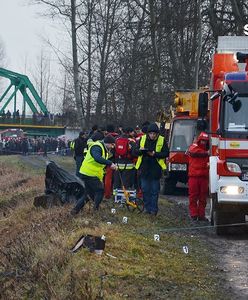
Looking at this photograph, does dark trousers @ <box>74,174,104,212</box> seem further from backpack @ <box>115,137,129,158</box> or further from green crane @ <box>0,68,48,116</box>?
green crane @ <box>0,68,48,116</box>

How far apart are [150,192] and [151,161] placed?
2.14 ft

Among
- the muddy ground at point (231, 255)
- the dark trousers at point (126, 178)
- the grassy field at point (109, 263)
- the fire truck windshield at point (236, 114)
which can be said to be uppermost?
the fire truck windshield at point (236, 114)

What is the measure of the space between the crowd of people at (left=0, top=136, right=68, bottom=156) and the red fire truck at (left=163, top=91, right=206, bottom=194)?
3496cm

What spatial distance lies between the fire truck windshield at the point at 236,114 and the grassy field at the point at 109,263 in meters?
2.05

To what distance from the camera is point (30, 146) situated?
6162cm

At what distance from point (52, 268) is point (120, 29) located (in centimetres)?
2796

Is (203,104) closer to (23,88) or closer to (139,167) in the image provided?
(139,167)

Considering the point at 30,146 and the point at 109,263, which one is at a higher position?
the point at 109,263

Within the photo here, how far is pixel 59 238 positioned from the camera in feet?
39.2

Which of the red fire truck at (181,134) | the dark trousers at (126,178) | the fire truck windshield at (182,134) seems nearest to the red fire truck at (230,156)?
the dark trousers at (126,178)

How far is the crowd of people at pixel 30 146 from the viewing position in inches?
2375

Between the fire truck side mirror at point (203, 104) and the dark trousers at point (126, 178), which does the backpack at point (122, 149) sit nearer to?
the dark trousers at point (126, 178)

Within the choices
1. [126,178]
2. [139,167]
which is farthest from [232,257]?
[126,178]

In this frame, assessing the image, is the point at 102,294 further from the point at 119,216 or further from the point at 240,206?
the point at 119,216
